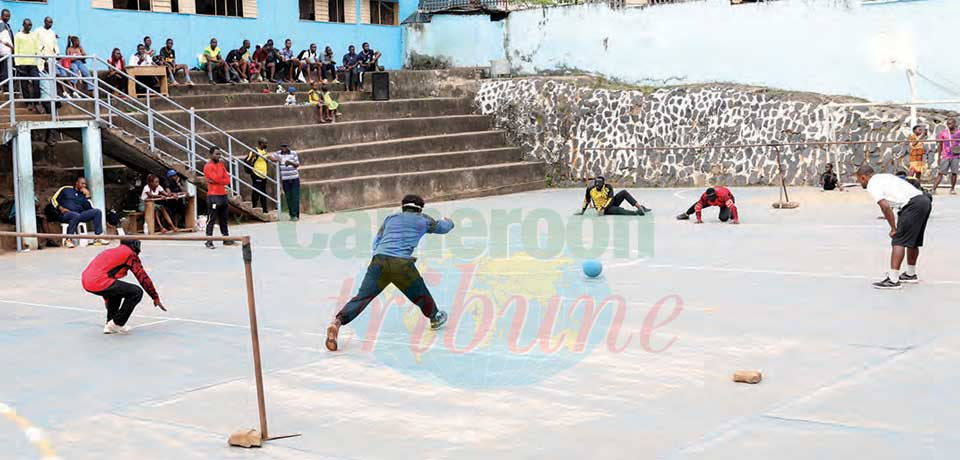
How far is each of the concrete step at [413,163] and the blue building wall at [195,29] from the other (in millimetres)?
6777

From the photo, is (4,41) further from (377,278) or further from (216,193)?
(377,278)

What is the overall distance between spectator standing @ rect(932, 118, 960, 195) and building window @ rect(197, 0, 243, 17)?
2030cm

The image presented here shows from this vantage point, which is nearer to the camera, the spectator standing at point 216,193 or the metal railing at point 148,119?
the spectator standing at point 216,193

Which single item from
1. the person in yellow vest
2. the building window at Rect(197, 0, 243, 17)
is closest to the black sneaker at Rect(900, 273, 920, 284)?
the person in yellow vest

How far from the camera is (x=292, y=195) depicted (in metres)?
26.1

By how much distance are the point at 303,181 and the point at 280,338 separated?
1653 cm

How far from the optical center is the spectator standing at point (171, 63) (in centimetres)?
3031

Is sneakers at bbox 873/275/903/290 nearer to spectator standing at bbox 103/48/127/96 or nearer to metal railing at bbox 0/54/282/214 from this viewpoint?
metal railing at bbox 0/54/282/214

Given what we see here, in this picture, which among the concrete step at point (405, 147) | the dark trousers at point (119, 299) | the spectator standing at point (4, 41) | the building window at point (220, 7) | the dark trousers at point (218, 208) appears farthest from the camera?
the building window at point (220, 7)

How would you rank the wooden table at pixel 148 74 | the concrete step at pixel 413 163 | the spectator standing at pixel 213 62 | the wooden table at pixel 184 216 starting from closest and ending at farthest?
the wooden table at pixel 184 216 → the wooden table at pixel 148 74 → the concrete step at pixel 413 163 → the spectator standing at pixel 213 62

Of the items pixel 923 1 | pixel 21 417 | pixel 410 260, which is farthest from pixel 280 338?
pixel 923 1

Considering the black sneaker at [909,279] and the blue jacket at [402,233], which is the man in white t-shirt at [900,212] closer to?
the black sneaker at [909,279]

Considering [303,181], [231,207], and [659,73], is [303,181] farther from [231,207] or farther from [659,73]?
[659,73]

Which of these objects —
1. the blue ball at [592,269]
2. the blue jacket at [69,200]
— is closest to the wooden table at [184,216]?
the blue jacket at [69,200]
